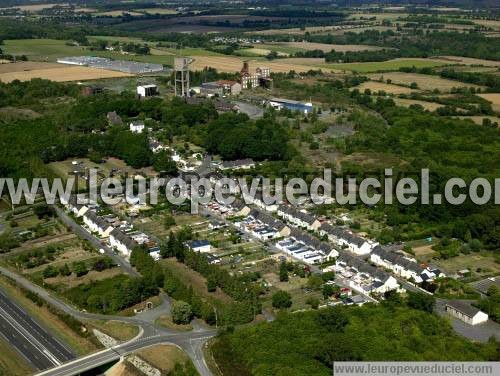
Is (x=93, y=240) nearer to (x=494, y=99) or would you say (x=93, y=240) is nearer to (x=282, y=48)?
(x=494, y=99)

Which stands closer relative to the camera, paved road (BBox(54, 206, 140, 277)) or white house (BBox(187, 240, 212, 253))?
paved road (BBox(54, 206, 140, 277))

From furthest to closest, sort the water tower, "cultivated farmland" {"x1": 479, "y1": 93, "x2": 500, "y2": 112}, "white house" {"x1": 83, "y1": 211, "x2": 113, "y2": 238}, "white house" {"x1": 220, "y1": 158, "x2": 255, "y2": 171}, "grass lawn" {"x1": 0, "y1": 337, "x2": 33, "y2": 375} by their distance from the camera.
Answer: the water tower → "cultivated farmland" {"x1": 479, "y1": 93, "x2": 500, "y2": 112} → "white house" {"x1": 220, "y1": 158, "x2": 255, "y2": 171} → "white house" {"x1": 83, "y1": 211, "x2": 113, "y2": 238} → "grass lawn" {"x1": 0, "y1": 337, "x2": 33, "y2": 375}

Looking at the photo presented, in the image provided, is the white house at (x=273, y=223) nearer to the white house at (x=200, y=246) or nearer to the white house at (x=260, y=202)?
the white house at (x=260, y=202)

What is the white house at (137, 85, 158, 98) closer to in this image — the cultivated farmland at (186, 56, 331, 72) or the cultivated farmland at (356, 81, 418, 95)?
the cultivated farmland at (186, 56, 331, 72)

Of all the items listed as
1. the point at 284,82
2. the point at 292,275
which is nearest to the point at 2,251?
the point at 292,275

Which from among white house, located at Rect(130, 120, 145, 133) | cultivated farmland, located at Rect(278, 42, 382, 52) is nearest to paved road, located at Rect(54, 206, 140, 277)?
white house, located at Rect(130, 120, 145, 133)

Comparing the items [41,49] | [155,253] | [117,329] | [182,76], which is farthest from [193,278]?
[41,49]
